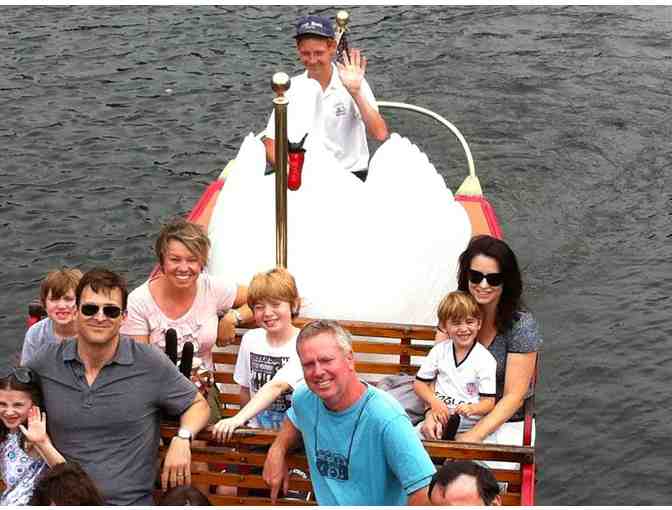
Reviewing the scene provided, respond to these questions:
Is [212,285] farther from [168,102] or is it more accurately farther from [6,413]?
[168,102]

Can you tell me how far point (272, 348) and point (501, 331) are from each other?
847 millimetres

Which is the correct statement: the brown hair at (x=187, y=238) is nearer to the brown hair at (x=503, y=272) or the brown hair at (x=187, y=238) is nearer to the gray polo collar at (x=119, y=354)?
the gray polo collar at (x=119, y=354)

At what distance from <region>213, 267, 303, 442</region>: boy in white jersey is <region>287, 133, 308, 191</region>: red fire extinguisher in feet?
3.32

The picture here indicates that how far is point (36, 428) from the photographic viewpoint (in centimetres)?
394

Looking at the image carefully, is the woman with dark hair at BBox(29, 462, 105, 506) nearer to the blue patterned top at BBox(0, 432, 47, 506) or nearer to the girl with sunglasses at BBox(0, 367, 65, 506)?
the girl with sunglasses at BBox(0, 367, 65, 506)

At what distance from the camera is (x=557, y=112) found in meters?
11.4

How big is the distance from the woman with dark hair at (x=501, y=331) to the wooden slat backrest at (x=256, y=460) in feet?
1.18

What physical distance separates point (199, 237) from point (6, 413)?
0.99 meters

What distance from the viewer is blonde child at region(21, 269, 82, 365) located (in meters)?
4.54

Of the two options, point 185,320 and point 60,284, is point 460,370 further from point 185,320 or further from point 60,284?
point 60,284

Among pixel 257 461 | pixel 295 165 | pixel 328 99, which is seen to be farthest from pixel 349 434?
pixel 328 99

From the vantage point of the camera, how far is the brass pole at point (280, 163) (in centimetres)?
487

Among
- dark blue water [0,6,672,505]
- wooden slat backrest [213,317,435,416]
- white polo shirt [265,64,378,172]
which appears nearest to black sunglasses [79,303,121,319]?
wooden slat backrest [213,317,435,416]

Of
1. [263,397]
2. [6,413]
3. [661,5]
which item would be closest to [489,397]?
[263,397]
